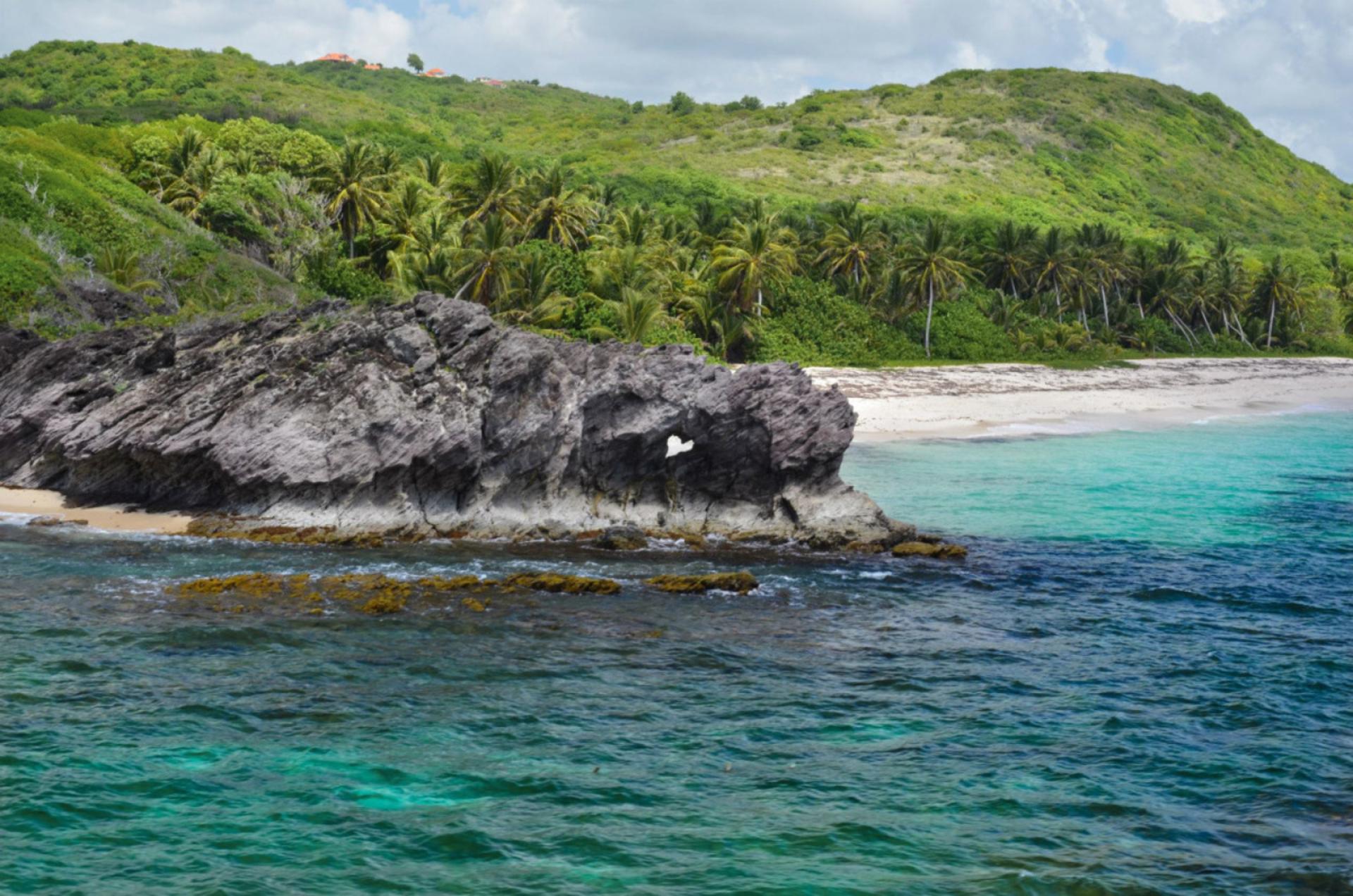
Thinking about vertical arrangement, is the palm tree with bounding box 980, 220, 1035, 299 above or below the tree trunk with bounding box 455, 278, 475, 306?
above

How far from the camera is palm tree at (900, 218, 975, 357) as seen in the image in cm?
7400

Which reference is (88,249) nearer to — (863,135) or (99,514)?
(99,514)

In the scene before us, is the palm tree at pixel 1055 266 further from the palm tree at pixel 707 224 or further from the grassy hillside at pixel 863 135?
the palm tree at pixel 707 224

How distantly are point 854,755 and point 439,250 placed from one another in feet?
135

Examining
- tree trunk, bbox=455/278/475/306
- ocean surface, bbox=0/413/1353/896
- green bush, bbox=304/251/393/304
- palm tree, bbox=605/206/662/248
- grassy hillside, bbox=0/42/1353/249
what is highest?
grassy hillside, bbox=0/42/1353/249

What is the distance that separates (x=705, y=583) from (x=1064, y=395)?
151 feet

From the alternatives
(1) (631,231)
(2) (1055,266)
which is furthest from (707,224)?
(2) (1055,266)

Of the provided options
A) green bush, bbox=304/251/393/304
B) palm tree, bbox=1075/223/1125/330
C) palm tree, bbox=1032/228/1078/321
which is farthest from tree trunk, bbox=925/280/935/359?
green bush, bbox=304/251/393/304

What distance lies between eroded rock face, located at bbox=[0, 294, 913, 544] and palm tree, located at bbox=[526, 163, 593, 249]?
3409cm

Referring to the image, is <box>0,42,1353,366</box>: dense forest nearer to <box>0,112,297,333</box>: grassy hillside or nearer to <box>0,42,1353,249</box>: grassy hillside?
<box>0,112,297,333</box>: grassy hillside

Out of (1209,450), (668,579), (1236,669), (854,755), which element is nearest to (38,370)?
(668,579)

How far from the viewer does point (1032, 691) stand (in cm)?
1733

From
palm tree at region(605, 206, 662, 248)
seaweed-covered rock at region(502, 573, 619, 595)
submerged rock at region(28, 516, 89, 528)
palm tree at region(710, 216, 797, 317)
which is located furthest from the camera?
palm tree at region(710, 216, 797, 317)

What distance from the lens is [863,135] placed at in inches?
5551
